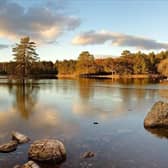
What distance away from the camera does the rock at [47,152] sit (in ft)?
32.6

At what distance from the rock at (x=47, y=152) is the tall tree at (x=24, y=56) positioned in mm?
55441

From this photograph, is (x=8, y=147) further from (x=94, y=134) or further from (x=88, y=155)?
(x=94, y=134)

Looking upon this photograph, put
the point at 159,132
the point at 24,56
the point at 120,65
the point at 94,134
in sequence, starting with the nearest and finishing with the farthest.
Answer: the point at 94,134 → the point at 159,132 → the point at 24,56 → the point at 120,65

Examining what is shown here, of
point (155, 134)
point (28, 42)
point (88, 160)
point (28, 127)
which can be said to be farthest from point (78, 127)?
point (28, 42)

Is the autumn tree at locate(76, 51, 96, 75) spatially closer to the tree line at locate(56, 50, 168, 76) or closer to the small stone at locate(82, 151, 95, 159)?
the tree line at locate(56, 50, 168, 76)

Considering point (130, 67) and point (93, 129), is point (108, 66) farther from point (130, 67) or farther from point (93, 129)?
point (93, 129)

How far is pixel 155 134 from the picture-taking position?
1430 cm

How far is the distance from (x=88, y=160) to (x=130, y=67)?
312 ft

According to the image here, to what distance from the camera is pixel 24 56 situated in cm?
6525

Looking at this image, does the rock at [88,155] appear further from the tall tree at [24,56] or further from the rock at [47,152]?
the tall tree at [24,56]

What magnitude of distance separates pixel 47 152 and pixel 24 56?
57.5 m

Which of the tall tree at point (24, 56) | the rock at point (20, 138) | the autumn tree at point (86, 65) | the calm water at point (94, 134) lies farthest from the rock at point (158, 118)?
the autumn tree at point (86, 65)

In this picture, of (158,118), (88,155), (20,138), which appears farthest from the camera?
(158,118)

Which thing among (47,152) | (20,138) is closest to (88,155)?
(47,152)
